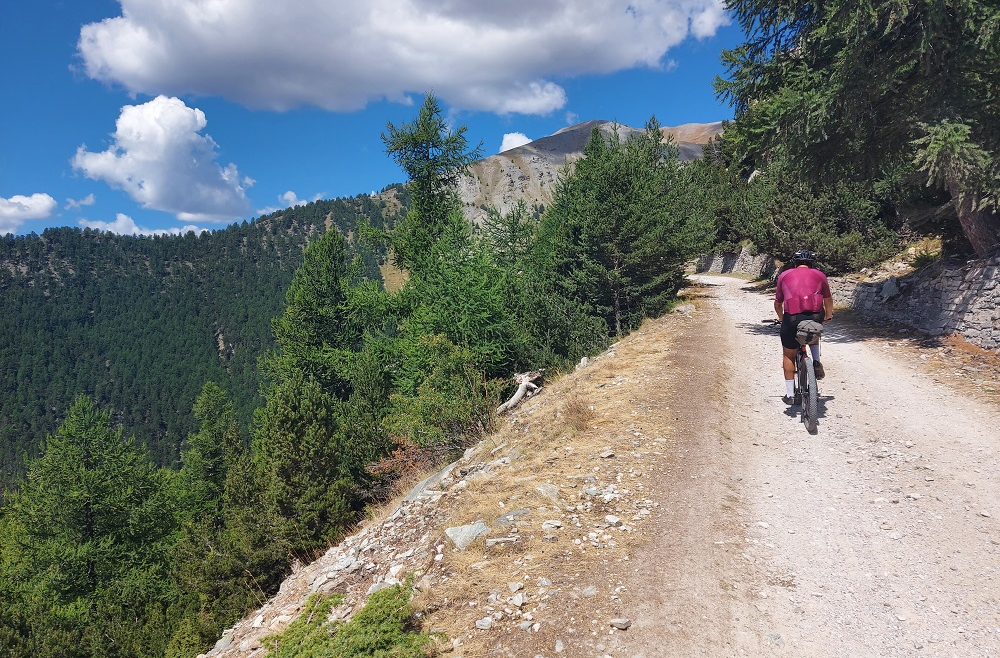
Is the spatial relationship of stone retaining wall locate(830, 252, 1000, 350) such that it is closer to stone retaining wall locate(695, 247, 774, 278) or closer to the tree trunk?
the tree trunk

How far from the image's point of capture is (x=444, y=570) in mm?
5145

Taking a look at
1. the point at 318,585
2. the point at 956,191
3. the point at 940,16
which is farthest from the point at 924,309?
the point at 318,585

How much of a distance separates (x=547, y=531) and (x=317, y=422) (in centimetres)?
2002

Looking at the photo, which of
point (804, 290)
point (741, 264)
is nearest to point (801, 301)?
point (804, 290)

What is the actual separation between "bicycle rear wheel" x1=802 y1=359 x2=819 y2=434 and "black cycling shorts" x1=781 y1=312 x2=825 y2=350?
0.49m

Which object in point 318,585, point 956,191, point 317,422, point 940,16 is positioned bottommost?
point 317,422

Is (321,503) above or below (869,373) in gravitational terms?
below

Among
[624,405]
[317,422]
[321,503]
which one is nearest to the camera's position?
[624,405]

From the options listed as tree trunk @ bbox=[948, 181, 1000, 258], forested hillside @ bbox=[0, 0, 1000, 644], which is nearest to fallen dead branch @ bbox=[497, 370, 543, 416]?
forested hillside @ bbox=[0, 0, 1000, 644]

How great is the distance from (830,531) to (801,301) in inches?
155

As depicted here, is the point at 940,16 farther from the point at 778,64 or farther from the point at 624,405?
the point at 624,405

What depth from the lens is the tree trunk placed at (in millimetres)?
11750

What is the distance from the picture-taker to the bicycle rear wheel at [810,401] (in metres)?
7.77

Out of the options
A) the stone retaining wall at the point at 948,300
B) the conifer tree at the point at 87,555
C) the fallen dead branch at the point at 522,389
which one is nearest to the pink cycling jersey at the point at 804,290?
the stone retaining wall at the point at 948,300
